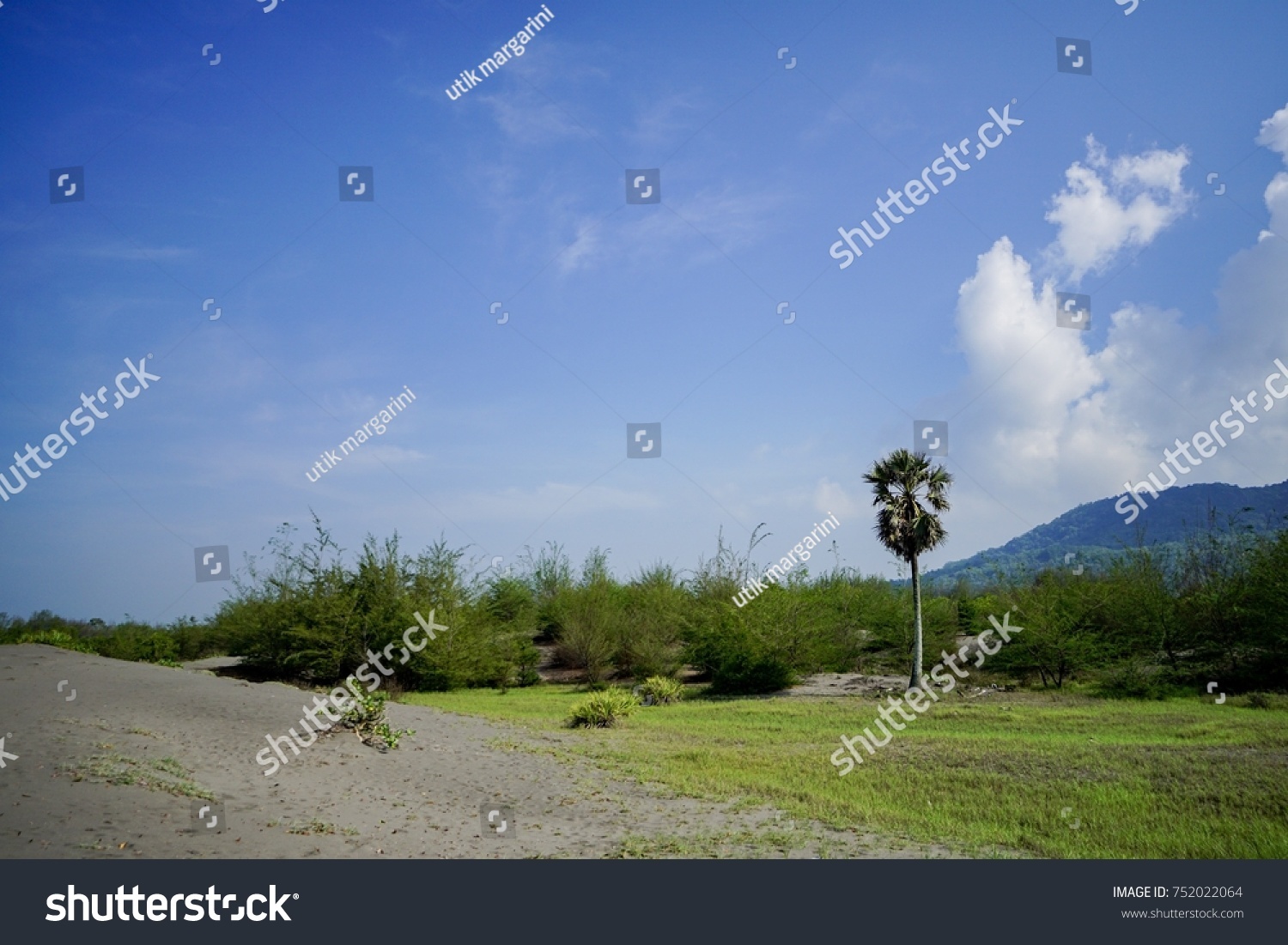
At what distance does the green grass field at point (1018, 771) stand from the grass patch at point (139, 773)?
720 cm

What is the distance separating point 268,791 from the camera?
35.3ft

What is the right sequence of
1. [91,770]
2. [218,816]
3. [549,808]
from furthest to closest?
[549,808]
[91,770]
[218,816]

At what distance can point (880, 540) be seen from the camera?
97.7 feet

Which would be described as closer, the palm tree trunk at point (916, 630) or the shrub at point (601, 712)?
the shrub at point (601, 712)

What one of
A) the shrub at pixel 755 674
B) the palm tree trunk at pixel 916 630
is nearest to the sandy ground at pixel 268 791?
the palm tree trunk at pixel 916 630

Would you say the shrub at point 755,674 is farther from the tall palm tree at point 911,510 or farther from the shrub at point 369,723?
the shrub at point 369,723

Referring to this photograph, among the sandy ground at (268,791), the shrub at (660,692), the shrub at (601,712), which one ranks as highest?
the sandy ground at (268,791)

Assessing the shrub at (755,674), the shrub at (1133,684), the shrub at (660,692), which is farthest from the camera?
the shrub at (755,674)

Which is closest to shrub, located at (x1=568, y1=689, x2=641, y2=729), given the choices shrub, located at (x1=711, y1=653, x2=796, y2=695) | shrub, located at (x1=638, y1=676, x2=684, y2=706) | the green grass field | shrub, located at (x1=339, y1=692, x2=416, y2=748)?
the green grass field

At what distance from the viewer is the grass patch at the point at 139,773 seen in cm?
Answer: 977

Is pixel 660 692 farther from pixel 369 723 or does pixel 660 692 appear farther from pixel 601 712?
pixel 369 723

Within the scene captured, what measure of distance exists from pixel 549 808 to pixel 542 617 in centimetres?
3828
